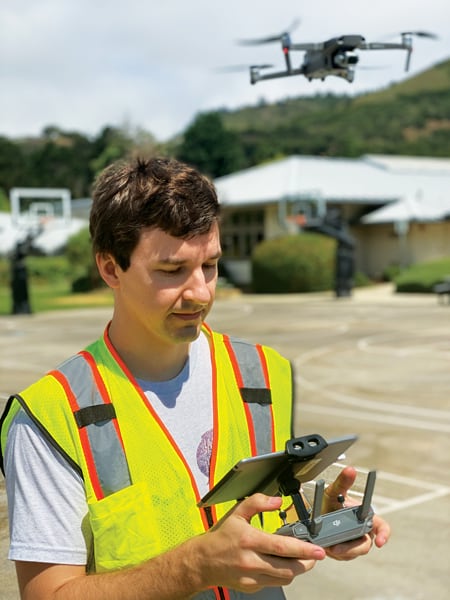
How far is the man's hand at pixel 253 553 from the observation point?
1598 millimetres

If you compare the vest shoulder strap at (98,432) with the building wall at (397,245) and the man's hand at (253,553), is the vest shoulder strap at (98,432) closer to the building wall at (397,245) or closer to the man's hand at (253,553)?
Result: the man's hand at (253,553)

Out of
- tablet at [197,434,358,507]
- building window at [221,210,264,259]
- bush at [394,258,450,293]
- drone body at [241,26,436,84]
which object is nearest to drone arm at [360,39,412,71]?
drone body at [241,26,436,84]

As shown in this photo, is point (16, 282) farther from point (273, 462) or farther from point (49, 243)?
point (49, 243)

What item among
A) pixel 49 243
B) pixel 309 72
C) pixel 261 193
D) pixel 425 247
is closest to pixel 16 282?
pixel 261 193

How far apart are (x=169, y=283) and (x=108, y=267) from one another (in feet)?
0.61

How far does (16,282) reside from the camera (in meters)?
27.7

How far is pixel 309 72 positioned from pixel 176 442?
144 centimetres

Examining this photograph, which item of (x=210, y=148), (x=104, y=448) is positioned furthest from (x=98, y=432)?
(x=210, y=148)

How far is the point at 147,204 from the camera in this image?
1.96 m

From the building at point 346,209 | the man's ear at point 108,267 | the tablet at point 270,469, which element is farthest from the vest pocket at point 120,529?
the building at point 346,209

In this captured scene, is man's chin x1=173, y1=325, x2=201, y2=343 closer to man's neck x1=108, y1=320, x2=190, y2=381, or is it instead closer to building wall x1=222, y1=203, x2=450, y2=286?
man's neck x1=108, y1=320, x2=190, y2=381

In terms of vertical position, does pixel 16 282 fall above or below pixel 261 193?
below

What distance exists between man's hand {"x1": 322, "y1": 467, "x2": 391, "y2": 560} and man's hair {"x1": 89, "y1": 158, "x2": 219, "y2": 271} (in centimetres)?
67

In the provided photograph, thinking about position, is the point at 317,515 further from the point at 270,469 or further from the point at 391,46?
the point at 391,46
